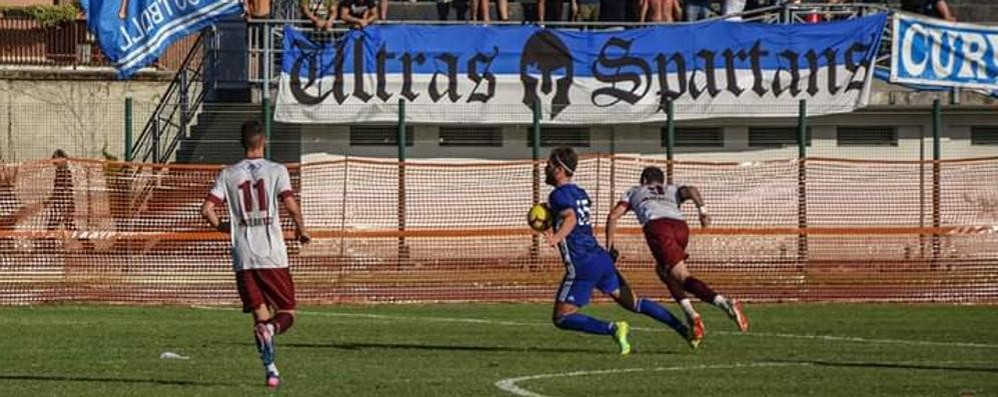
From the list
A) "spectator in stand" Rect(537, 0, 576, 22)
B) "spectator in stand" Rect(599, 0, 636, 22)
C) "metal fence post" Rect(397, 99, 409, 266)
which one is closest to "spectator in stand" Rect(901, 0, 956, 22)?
"spectator in stand" Rect(599, 0, 636, 22)

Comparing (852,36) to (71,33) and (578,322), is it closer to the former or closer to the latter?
(578,322)

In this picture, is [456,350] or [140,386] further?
[456,350]

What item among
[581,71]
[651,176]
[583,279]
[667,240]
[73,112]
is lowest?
[583,279]

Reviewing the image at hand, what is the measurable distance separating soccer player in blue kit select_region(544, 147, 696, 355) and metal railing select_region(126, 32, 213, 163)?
545 inches

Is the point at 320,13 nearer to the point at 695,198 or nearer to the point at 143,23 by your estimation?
the point at 143,23

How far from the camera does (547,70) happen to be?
31.1 m

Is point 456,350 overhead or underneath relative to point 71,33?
underneath

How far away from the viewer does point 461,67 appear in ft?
101

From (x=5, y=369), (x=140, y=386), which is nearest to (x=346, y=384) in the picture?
(x=140, y=386)

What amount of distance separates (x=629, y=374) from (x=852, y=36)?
1634cm

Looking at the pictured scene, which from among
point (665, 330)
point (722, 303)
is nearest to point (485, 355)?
point (722, 303)

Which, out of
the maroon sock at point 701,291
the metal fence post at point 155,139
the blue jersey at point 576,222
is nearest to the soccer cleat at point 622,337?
the blue jersey at point 576,222

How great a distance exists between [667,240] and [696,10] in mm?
13908

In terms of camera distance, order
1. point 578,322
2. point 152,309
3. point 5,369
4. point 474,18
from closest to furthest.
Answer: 1. point 5,369
2. point 578,322
3. point 152,309
4. point 474,18
